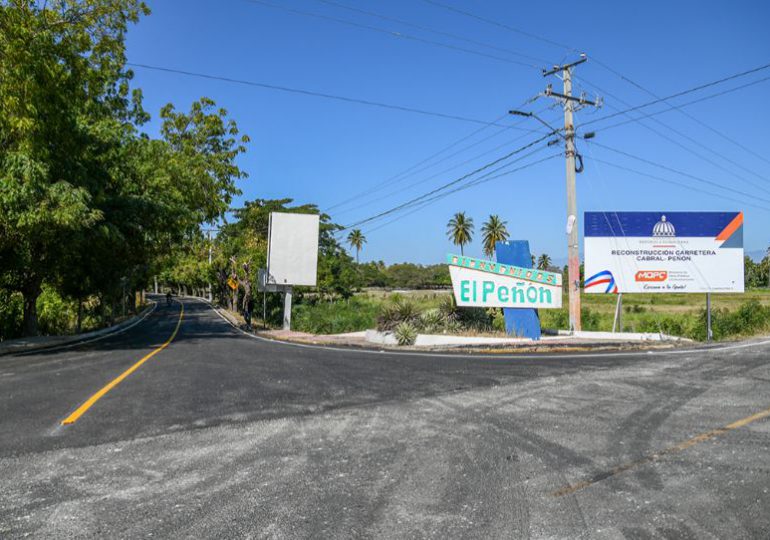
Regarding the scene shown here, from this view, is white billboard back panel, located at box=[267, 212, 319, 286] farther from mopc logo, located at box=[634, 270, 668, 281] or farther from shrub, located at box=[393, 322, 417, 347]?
mopc logo, located at box=[634, 270, 668, 281]

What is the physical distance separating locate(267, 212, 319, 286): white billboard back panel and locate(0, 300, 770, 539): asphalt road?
20.6m

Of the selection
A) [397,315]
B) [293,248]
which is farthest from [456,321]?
[293,248]

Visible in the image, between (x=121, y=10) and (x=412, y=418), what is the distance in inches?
738

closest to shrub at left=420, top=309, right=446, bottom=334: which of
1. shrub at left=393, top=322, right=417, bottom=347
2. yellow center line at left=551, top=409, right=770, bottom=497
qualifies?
shrub at left=393, top=322, right=417, bottom=347

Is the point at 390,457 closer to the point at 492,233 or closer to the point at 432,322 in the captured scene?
Result: the point at 432,322

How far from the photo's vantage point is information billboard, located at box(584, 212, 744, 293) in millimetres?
21984

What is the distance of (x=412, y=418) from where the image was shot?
717cm

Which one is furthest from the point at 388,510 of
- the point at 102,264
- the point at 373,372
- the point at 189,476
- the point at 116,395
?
the point at 102,264

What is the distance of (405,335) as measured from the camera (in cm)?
1975

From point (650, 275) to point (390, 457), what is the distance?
19.3m

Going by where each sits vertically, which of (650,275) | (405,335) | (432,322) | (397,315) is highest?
(650,275)

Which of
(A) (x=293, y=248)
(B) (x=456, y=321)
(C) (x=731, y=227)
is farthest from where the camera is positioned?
(A) (x=293, y=248)

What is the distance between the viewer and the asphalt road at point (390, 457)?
4.00 meters

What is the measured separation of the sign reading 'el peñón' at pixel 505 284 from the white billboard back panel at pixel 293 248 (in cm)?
1256
